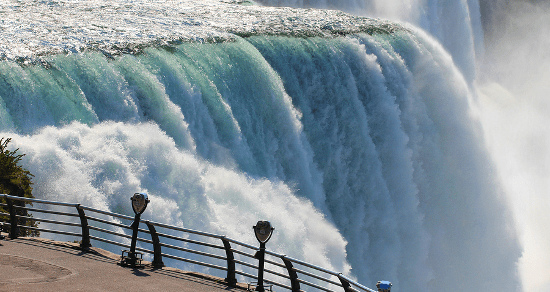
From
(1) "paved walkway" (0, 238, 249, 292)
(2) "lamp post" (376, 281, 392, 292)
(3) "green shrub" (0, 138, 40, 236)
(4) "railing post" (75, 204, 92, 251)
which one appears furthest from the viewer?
(3) "green shrub" (0, 138, 40, 236)

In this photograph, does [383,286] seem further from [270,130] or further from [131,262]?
[270,130]

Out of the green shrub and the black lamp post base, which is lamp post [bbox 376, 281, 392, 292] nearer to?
the black lamp post base

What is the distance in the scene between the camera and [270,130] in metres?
21.3

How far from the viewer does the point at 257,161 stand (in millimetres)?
20109

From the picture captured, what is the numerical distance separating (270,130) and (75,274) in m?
13.1

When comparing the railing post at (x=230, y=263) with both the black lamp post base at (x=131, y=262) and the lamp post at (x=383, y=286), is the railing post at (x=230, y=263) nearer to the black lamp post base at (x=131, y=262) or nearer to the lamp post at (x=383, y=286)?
the black lamp post base at (x=131, y=262)

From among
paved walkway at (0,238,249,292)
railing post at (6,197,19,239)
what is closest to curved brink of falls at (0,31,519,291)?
railing post at (6,197,19,239)

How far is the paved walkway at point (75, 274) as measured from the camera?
808cm

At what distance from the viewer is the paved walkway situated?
8078mm

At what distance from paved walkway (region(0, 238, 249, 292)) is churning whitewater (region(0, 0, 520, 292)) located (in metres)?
4.19

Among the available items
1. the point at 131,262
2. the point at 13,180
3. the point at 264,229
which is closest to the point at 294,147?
the point at 13,180

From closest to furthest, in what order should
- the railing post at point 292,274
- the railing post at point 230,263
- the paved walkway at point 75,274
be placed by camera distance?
the paved walkway at point 75,274, the railing post at point 292,274, the railing post at point 230,263

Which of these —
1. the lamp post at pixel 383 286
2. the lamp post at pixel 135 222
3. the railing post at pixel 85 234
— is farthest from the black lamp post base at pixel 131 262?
the lamp post at pixel 383 286

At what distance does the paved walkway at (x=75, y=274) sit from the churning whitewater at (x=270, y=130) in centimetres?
419
